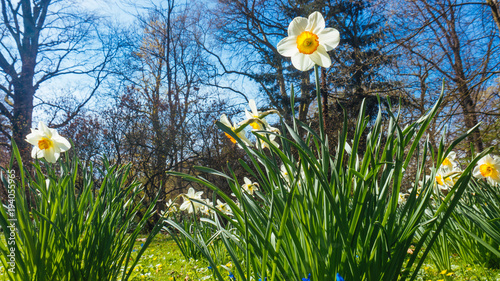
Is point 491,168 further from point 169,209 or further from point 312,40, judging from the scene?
point 169,209

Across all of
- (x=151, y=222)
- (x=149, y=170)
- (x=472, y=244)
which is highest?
(x=149, y=170)

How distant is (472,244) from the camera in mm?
1918

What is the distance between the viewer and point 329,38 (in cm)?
102

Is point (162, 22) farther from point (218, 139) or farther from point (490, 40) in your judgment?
point (490, 40)

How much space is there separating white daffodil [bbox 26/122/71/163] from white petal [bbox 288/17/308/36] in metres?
1.40

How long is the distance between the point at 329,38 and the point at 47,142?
1641mm

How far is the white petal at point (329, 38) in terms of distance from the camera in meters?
1.02

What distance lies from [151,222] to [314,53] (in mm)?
7675

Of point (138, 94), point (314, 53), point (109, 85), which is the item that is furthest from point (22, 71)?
point (314, 53)

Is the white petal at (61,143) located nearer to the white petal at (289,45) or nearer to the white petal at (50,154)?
the white petal at (50,154)

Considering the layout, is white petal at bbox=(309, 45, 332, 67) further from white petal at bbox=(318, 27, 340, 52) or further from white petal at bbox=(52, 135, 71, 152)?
white petal at bbox=(52, 135, 71, 152)

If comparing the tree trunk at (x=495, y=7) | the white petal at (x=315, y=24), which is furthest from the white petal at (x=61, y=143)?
the tree trunk at (x=495, y=7)

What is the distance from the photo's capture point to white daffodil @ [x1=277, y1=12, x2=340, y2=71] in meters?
1.03

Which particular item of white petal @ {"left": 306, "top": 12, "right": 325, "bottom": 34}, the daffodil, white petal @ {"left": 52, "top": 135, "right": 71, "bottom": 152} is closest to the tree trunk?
white petal @ {"left": 306, "top": 12, "right": 325, "bottom": 34}
